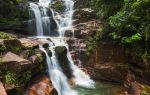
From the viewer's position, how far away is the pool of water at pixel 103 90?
12338 mm

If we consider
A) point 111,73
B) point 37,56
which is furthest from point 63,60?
point 111,73

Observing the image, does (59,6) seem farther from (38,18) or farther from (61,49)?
(61,49)

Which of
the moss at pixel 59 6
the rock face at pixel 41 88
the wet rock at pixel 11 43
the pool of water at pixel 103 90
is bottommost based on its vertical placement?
the pool of water at pixel 103 90

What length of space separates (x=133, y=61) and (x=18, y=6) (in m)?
10.0

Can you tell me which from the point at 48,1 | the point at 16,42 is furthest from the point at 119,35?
the point at 48,1

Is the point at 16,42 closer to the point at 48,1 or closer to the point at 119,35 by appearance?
the point at 119,35

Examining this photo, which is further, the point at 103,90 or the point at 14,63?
the point at 103,90

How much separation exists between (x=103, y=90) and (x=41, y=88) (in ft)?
12.7

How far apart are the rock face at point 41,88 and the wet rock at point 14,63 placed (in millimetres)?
863

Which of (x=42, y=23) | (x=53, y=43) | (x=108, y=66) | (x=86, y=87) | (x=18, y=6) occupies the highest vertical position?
(x=18, y=6)

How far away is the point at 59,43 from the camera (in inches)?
626

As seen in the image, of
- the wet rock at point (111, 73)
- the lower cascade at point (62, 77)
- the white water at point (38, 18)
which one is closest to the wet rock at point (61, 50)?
the lower cascade at point (62, 77)

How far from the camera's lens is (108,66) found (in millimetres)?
14227

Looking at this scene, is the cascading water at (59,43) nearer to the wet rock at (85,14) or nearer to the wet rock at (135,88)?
the wet rock at (85,14)
